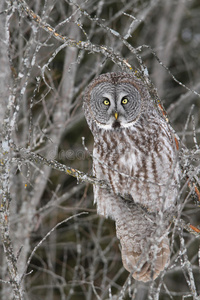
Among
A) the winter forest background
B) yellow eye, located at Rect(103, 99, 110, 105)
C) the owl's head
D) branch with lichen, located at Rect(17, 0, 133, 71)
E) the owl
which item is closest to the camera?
the winter forest background

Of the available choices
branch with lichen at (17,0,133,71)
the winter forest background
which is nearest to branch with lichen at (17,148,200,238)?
the winter forest background

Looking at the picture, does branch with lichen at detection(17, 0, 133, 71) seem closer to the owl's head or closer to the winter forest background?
the winter forest background

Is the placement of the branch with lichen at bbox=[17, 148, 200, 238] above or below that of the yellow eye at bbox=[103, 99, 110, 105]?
below

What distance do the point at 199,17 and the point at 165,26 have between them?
919 mm

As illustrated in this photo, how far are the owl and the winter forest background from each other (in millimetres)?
292

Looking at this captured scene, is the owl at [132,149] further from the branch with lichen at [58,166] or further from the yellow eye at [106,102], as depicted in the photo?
the branch with lichen at [58,166]

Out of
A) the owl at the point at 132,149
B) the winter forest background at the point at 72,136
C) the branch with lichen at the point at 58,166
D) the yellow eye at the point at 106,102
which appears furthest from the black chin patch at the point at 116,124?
the branch with lichen at the point at 58,166

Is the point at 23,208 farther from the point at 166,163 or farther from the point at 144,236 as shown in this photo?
the point at 166,163

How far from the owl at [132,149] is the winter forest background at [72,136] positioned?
292 mm

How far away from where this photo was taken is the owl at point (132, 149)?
177 inches

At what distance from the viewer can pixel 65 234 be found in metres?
9.48

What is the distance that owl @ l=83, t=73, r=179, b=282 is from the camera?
14.8 feet

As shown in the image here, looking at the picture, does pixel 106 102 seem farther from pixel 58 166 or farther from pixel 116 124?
pixel 58 166

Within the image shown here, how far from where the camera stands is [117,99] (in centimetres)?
472
